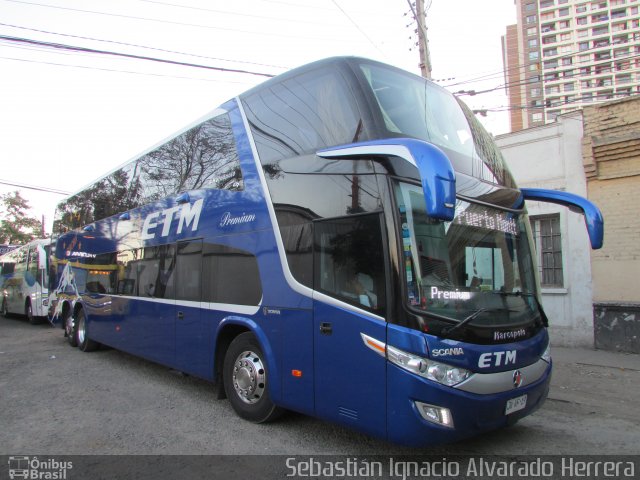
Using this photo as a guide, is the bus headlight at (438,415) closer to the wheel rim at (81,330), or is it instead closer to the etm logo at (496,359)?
the etm logo at (496,359)

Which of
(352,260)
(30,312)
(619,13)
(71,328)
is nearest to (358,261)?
(352,260)

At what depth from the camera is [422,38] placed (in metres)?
12.9

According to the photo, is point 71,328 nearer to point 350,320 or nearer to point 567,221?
point 350,320

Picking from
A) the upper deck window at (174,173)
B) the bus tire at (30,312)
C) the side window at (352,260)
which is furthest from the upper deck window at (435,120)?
the bus tire at (30,312)

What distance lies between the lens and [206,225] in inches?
243

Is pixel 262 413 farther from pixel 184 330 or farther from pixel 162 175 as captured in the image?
pixel 162 175

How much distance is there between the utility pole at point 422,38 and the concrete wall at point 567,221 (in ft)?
11.9

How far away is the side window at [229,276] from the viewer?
5277mm

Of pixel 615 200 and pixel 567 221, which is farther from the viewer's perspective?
pixel 567 221

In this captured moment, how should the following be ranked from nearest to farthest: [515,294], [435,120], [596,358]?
[515,294] → [435,120] → [596,358]

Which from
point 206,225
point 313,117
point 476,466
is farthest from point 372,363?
point 206,225

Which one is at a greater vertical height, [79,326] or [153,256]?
[153,256]

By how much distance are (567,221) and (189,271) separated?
8261 mm

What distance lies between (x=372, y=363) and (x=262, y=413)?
1.88m
